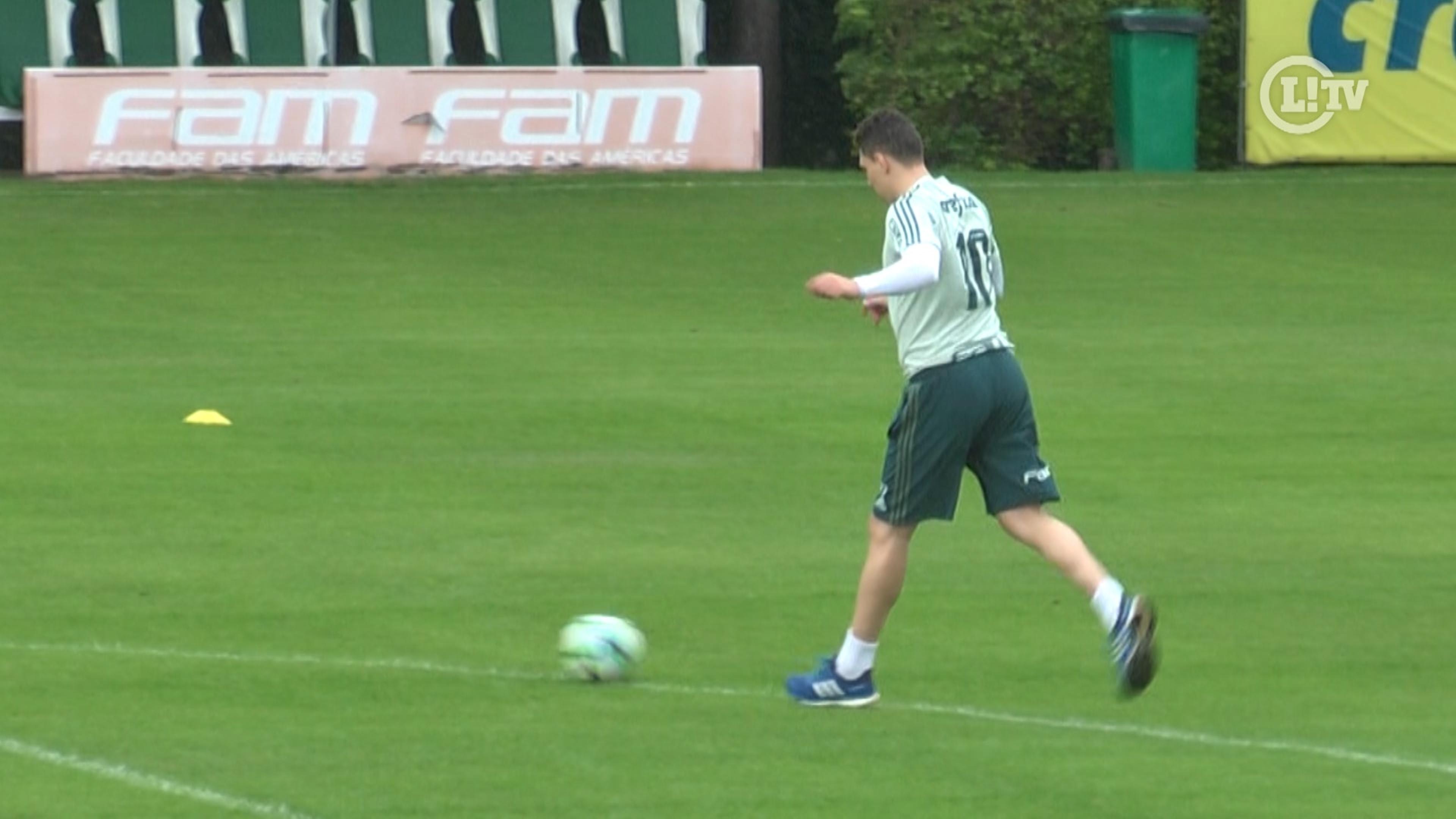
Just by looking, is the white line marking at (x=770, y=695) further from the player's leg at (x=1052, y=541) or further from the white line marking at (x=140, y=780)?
the white line marking at (x=140, y=780)

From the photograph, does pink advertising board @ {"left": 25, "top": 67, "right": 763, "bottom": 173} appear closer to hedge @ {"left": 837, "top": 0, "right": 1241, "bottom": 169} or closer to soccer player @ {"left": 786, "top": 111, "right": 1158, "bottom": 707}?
hedge @ {"left": 837, "top": 0, "right": 1241, "bottom": 169}

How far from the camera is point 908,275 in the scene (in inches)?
344

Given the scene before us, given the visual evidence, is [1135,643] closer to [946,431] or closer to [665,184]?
[946,431]

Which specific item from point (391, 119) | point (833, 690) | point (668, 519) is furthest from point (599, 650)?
point (391, 119)

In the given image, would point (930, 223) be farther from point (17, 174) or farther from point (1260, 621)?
point (17, 174)

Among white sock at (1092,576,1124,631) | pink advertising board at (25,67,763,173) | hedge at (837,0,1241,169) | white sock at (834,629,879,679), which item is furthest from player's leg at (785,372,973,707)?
hedge at (837,0,1241,169)

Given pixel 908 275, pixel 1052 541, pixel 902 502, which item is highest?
pixel 908 275

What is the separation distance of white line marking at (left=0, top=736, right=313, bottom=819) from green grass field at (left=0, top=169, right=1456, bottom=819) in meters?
0.02

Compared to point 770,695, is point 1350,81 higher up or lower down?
lower down

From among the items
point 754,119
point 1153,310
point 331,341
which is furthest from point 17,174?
point 1153,310

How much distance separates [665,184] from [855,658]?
1681 centimetres

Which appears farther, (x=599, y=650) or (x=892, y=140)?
(x=599, y=650)

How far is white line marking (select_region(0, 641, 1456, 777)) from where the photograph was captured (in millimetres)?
→ 8625

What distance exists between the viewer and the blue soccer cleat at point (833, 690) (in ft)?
30.1
